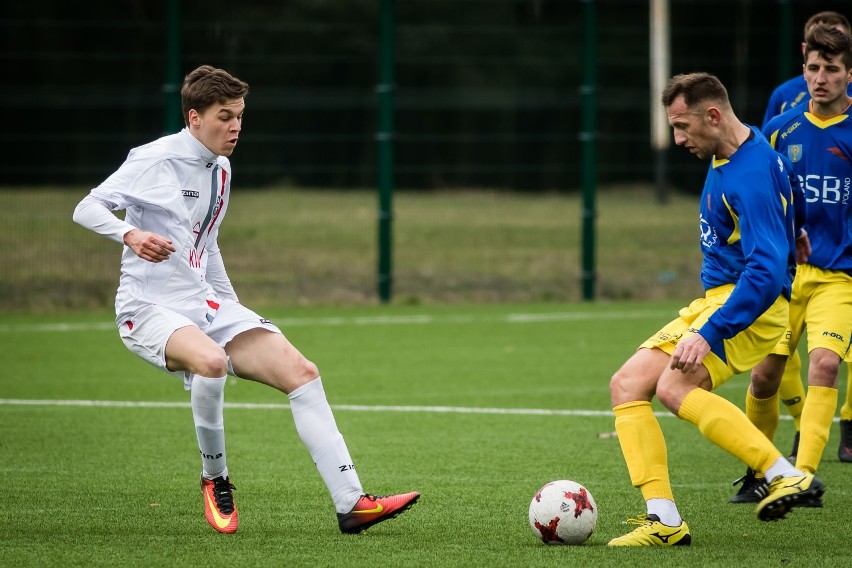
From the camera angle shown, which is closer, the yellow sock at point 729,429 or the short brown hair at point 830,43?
the yellow sock at point 729,429

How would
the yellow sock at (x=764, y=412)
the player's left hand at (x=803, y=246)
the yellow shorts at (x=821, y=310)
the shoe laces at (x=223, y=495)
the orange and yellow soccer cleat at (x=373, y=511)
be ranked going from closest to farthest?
the orange and yellow soccer cleat at (x=373, y=511) < the shoe laces at (x=223, y=495) < the player's left hand at (x=803, y=246) < the yellow shorts at (x=821, y=310) < the yellow sock at (x=764, y=412)

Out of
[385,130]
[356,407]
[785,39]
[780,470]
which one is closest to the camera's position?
[780,470]

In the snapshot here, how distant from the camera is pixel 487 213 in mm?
15742

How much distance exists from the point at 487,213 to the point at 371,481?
955 cm

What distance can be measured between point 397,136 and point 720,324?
1080 centimetres

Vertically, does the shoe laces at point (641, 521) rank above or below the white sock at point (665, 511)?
below

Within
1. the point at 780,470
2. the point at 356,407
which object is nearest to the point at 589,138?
the point at 356,407

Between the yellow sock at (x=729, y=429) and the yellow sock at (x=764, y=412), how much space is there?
4.66ft

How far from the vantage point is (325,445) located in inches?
209

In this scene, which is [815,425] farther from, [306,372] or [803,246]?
[306,372]

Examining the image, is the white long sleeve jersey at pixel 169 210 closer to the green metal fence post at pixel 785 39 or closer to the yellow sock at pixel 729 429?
the yellow sock at pixel 729 429

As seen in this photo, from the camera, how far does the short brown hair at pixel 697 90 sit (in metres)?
4.88

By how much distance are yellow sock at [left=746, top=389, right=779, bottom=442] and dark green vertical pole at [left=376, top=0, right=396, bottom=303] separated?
878cm

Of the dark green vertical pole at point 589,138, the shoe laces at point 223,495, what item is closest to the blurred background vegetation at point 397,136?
the dark green vertical pole at point 589,138
